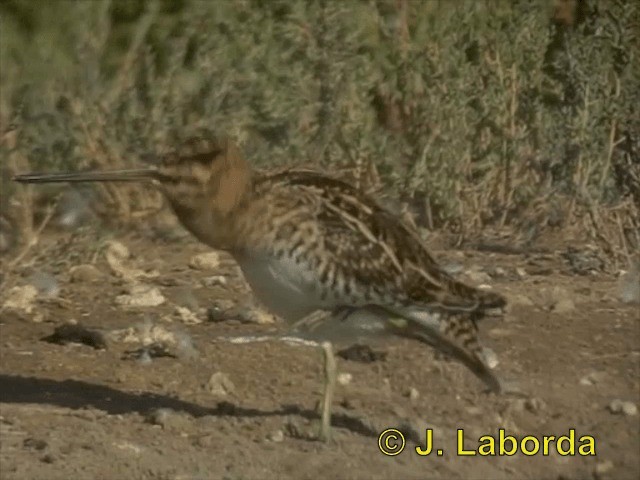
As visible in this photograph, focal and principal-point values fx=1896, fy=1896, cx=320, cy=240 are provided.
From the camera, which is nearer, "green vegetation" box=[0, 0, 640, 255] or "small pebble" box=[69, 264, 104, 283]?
"small pebble" box=[69, 264, 104, 283]

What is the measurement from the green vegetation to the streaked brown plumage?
82.7 inches

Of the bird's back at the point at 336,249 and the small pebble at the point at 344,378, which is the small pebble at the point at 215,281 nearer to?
the small pebble at the point at 344,378

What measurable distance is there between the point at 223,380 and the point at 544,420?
1.11m

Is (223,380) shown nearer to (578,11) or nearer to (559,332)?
(559,332)

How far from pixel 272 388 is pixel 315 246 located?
2.91ft

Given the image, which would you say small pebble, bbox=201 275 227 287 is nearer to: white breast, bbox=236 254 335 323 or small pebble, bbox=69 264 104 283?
small pebble, bbox=69 264 104 283

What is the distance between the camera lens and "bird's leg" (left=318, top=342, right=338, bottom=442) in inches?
226

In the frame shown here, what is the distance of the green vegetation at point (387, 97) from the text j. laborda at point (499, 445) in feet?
7.35

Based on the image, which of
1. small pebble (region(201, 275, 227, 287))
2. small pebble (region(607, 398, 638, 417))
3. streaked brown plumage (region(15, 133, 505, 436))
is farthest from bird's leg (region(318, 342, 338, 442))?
small pebble (region(201, 275, 227, 287))

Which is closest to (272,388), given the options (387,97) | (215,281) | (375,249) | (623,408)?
(375,249)

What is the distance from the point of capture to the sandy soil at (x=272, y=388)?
5.56m

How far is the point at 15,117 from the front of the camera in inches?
305

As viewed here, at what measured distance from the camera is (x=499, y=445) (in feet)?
18.9

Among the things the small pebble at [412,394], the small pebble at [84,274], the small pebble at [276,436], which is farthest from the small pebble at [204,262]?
the small pebble at [276,436]
